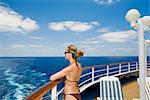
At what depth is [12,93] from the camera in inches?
336

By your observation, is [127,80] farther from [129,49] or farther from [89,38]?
[89,38]

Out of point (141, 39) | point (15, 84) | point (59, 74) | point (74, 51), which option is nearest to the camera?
point (59, 74)

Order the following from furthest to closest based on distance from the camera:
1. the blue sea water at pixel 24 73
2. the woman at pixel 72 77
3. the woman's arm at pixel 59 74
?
the blue sea water at pixel 24 73 → the woman at pixel 72 77 → the woman's arm at pixel 59 74

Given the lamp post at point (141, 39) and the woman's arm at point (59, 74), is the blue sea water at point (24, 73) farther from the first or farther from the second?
the woman's arm at point (59, 74)

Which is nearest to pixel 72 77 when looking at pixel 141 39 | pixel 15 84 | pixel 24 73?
pixel 141 39

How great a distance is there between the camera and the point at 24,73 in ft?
28.1

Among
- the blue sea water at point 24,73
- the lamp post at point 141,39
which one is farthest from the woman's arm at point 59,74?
the blue sea water at point 24,73

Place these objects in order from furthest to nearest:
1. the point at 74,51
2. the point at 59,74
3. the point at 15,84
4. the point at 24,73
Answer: the point at 24,73, the point at 15,84, the point at 74,51, the point at 59,74

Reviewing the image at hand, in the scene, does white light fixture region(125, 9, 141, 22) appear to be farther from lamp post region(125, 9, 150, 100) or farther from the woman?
the woman

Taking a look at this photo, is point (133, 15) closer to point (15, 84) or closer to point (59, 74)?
point (59, 74)

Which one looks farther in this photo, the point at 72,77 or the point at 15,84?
the point at 15,84

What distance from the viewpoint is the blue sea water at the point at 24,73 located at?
7.25 meters

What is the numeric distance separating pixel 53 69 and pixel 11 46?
1.48m

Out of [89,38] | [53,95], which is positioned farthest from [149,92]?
[89,38]
